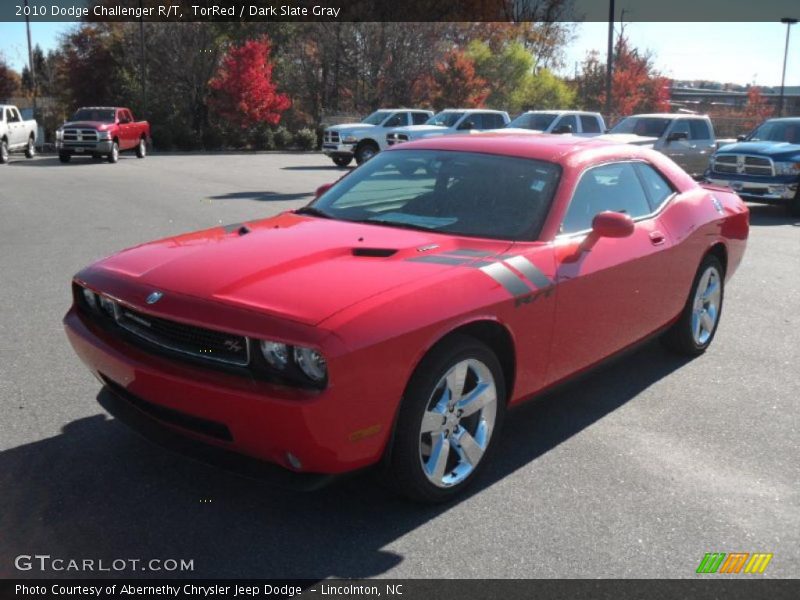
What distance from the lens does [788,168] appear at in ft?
48.8

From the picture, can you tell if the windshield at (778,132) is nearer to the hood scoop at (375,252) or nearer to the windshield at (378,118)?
the windshield at (378,118)

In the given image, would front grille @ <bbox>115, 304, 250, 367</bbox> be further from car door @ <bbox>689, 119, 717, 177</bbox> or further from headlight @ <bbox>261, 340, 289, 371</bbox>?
car door @ <bbox>689, 119, 717, 177</bbox>

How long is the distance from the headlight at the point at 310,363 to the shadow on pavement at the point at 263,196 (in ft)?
43.1

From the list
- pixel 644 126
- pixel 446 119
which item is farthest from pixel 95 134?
pixel 644 126

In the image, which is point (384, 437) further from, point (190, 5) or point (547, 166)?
point (190, 5)

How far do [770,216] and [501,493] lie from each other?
540 inches

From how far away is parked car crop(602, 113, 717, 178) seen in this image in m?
19.2

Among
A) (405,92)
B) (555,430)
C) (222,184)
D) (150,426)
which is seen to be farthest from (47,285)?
(405,92)

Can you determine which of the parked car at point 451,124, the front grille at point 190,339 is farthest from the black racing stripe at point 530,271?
the parked car at point 451,124

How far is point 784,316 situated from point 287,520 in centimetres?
556

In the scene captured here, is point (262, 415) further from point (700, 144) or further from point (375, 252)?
point (700, 144)

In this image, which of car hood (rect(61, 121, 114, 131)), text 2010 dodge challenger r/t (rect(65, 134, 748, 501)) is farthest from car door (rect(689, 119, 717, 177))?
car hood (rect(61, 121, 114, 131))

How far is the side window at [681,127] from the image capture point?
1955cm

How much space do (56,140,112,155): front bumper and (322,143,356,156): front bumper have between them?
7.35 metres
